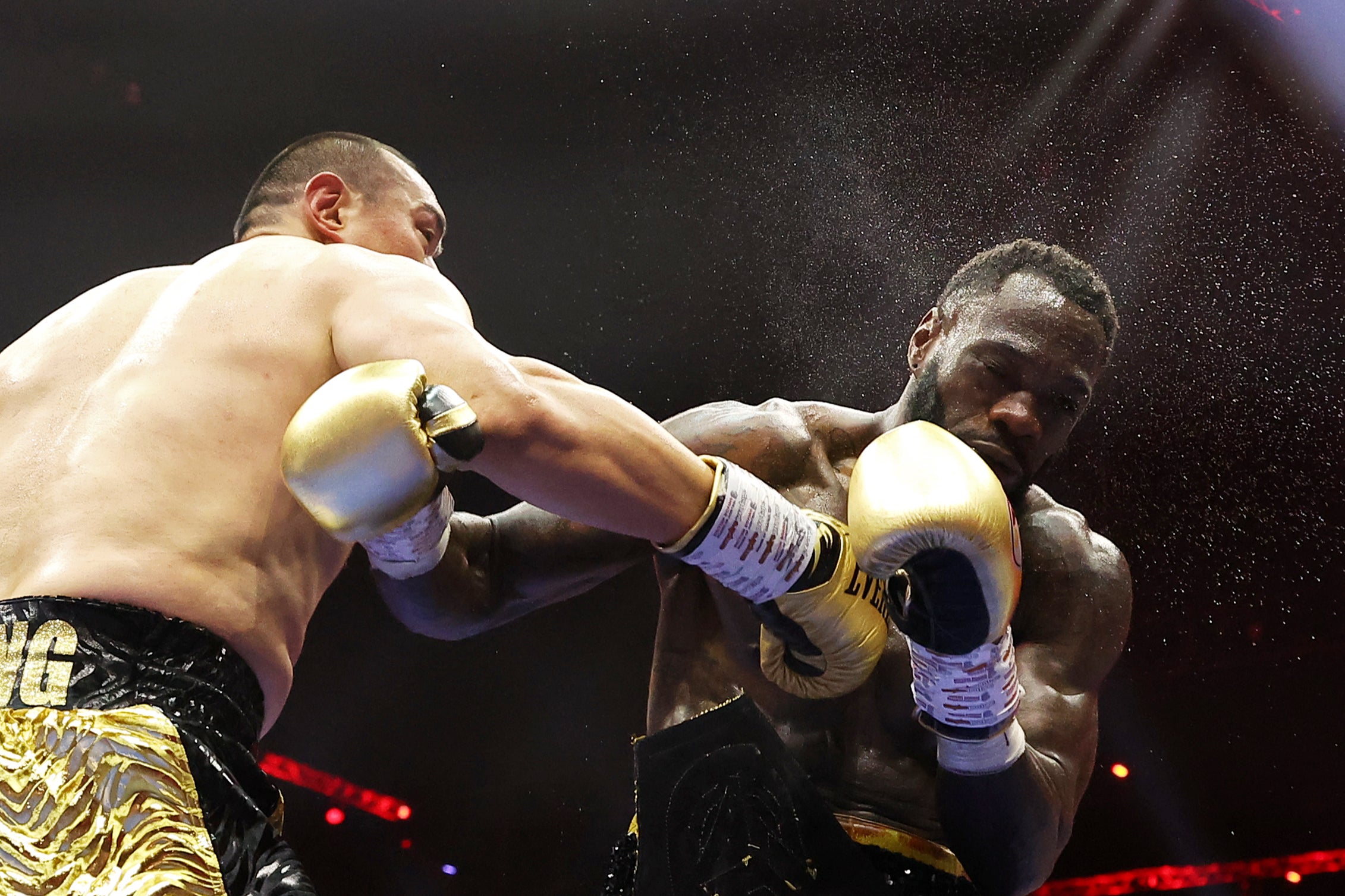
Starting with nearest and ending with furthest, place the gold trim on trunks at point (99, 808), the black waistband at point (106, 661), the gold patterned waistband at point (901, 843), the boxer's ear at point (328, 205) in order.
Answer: the gold trim on trunks at point (99, 808), the black waistband at point (106, 661), the gold patterned waistband at point (901, 843), the boxer's ear at point (328, 205)

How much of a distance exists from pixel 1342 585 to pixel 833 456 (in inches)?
95.2

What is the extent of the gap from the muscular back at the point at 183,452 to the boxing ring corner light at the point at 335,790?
2.31m

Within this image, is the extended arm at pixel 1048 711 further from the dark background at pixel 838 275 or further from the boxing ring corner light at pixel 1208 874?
the boxing ring corner light at pixel 1208 874

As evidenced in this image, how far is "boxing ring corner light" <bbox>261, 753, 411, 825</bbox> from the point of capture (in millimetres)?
3670

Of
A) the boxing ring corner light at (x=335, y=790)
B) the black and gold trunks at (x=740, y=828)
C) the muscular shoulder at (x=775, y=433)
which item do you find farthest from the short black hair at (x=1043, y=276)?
the boxing ring corner light at (x=335, y=790)

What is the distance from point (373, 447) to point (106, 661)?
1.34ft

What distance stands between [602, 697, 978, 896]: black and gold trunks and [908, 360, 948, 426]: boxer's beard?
808 mm

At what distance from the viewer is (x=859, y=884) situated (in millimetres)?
1742

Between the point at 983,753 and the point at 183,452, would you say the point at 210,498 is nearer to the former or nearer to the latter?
the point at 183,452

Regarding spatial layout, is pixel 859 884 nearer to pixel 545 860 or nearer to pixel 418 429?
pixel 418 429

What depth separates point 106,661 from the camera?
128cm

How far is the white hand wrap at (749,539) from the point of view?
1543 mm

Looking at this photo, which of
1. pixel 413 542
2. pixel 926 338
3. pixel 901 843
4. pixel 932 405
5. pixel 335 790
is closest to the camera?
pixel 413 542

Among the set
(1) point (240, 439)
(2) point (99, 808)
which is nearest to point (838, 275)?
(1) point (240, 439)
